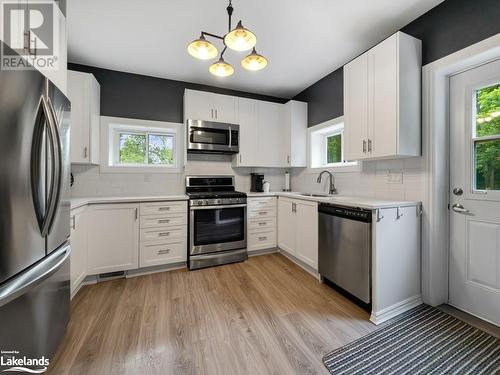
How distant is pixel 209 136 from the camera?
3174mm

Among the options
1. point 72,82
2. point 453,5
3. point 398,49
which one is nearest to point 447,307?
point 398,49

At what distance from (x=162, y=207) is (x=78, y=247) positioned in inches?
35.6

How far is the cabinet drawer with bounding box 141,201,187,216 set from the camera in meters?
2.63

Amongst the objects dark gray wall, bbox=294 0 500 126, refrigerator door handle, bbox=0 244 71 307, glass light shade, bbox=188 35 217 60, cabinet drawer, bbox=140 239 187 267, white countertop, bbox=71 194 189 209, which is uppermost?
dark gray wall, bbox=294 0 500 126

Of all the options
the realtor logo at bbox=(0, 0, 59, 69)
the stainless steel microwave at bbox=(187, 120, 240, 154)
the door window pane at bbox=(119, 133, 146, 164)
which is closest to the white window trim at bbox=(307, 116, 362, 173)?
the stainless steel microwave at bbox=(187, 120, 240, 154)

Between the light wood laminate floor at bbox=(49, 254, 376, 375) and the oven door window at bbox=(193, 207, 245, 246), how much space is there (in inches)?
20.8

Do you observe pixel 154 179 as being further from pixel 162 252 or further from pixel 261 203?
pixel 261 203

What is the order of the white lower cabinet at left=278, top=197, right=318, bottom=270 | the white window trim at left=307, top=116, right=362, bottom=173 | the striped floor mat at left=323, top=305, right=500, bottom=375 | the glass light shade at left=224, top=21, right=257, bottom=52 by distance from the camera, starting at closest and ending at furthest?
the striped floor mat at left=323, top=305, right=500, bottom=375 → the glass light shade at left=224, top=21, right=257, bottom=52 → the white lower cabinet at left=278, top=197, right=318, bottom=270 → the white window trim at left=307, top=116, right=362, bottom=173

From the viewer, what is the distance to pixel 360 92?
2273mm

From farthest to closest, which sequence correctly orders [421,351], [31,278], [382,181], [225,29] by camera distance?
[382,181] < [225,29] < [421,351] < [31,278]

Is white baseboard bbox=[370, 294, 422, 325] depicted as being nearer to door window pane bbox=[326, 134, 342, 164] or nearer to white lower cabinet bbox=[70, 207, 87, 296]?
door window pane bbox=[326, 134, 342, 164]

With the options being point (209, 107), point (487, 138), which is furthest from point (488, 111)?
point (209, 107)

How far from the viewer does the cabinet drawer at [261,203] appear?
322 cm

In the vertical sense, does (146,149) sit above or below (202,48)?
below
